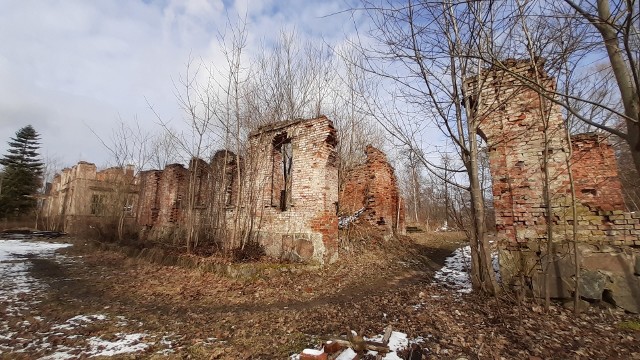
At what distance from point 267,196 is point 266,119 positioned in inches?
117

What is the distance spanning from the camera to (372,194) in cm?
1370

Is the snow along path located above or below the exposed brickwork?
below

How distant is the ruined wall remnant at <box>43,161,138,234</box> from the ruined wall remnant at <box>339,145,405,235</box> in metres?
10.9

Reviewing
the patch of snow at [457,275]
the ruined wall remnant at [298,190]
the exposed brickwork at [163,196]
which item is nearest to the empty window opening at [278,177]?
the ruined wall remnant at [298,190]

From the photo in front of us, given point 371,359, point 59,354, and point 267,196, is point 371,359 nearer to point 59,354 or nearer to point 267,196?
point 59,354

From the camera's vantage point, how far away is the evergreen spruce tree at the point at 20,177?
30.7 m

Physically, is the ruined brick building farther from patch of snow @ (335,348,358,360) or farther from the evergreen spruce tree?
the evergreen spruce tree

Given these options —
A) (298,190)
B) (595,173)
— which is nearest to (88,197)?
(298,190)

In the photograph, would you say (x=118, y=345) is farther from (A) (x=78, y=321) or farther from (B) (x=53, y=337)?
(A) (x=78, y=321)

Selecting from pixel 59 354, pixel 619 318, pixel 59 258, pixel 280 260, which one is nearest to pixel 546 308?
pixel 619 318

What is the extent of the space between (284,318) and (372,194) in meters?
9.35

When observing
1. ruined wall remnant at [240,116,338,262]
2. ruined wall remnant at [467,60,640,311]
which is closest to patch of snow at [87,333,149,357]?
ruined wall remnant at [240,116,338,262]

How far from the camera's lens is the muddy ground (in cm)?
370

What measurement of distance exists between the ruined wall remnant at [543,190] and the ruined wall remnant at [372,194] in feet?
25.2
